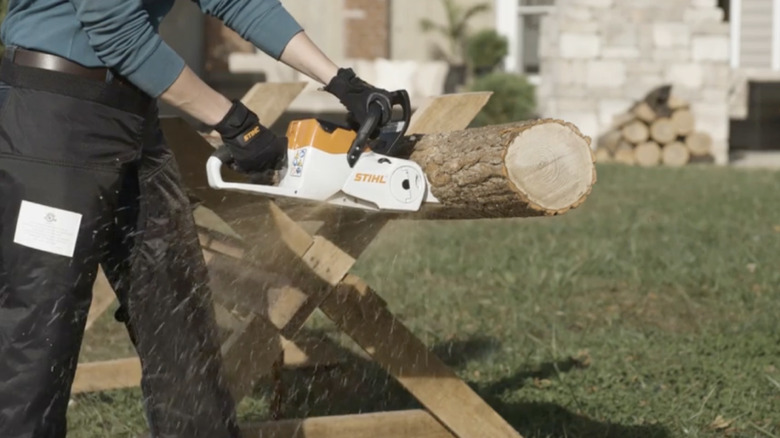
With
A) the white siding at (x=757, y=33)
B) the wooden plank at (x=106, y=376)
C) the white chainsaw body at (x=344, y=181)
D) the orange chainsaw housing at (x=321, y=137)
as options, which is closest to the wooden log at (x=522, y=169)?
the white chainsaw body at (x=344, y=181)

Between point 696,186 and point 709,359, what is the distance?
21.5ft

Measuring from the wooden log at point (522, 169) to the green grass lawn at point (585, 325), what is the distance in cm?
150

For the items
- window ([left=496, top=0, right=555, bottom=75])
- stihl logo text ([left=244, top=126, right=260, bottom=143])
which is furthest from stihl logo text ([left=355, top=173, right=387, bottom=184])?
window ([left=496, top=0, right=555, bottom=75])

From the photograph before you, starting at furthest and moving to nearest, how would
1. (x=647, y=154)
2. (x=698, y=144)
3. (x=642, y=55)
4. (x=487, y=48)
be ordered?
1. (x=487, y=48)
2. (x=642, y=55)
3. (x=698, y=144)
4. (x=647, y=154)

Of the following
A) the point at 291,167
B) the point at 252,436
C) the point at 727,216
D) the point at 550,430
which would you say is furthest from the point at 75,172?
the point at 727,216

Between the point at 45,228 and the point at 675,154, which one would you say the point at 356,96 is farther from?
the point at 675,154

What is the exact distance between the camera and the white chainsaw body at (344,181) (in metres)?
3.16

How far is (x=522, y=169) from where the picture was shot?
10.1 feet

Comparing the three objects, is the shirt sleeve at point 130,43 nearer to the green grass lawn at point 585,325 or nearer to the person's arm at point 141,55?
the person's arm at point 141,55

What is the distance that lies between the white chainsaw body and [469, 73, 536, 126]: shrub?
12652 mm

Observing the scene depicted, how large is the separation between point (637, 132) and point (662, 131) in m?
0.29

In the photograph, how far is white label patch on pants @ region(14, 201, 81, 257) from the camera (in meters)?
3.10

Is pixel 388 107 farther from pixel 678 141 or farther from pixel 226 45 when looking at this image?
pixel 226 45

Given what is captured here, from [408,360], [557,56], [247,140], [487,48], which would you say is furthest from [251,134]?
[487,48]
